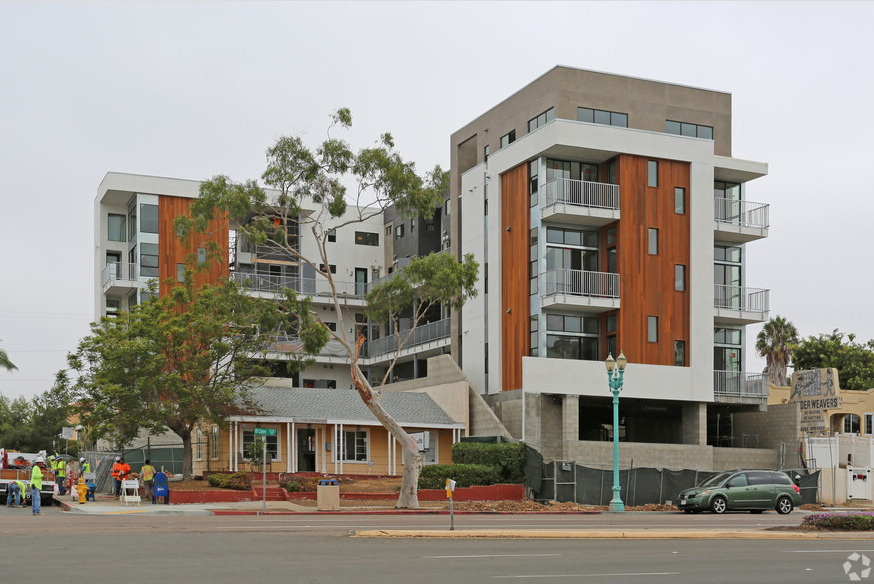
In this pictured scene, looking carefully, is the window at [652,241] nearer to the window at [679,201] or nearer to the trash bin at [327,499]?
the window at [679,201]

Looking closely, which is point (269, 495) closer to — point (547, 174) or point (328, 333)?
point (328, 333)

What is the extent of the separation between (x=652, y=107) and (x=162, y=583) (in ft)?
149

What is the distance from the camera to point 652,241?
51.7 metres

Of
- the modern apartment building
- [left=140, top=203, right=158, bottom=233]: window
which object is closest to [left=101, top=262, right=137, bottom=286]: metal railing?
[left=140, top=203, right=158, bottom=233]: window

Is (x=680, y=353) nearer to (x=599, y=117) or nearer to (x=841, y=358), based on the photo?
(x=599, y=117)

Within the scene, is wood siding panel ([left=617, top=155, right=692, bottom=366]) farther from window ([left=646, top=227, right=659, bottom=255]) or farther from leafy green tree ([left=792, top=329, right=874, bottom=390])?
leafy green tree ([left=792, top=329, right=874, bottom=390])

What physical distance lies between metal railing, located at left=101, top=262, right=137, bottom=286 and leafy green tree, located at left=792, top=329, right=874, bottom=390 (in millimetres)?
47212

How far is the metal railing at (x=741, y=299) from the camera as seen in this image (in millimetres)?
54062

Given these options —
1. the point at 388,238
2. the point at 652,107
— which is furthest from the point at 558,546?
the point at 388,238

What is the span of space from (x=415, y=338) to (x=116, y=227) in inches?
814

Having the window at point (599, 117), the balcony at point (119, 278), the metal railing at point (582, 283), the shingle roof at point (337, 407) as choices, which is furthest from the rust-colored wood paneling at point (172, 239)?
the metal railing at point (582, 283)

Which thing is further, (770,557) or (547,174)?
(547,174)

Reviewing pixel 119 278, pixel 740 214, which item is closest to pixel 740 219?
pixel 740 214

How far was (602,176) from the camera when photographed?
52.6m
